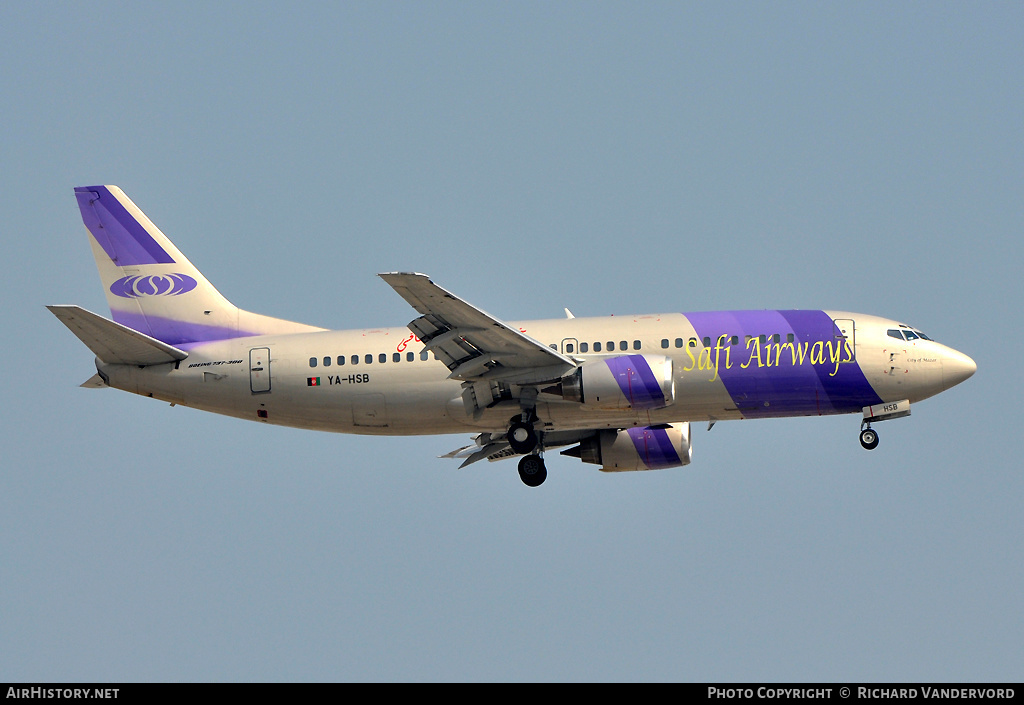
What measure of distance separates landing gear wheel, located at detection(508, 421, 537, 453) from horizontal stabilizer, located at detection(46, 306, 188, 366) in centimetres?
1085

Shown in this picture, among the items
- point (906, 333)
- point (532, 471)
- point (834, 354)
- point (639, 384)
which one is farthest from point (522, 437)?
point (906, 333)

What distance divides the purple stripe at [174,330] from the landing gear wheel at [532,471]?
10.0 meters

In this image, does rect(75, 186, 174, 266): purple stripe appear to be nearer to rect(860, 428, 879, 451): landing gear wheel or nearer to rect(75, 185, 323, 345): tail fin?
rect(75, 185, 323, 345): tail fin

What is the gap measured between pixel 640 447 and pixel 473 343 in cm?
912

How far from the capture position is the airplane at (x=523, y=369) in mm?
43188

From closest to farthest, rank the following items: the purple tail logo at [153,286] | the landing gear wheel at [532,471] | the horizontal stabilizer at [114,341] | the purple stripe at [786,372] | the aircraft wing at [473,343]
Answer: the aircraft wing at [473,343] → the horizontal stabilizer at [114,341] → the purple stripe at [786,372] → the landing gear wheel at [532,471] → the purple tail logo at [153,286]

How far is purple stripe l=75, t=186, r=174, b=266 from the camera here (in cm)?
4912

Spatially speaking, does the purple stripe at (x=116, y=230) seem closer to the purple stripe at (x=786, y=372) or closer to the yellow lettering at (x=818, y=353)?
the purple stripe at (x=786, y=372)

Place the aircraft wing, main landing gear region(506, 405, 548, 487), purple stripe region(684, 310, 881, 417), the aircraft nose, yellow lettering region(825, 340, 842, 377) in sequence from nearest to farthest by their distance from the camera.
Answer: the aircraft wing → purple stripe region(684, 310, 881, 417) → yellow lettering region(825, 340, 842, 377) → the aircraft nose → main landing gear region(506, 405, 548, 487)

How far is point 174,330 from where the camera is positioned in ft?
157

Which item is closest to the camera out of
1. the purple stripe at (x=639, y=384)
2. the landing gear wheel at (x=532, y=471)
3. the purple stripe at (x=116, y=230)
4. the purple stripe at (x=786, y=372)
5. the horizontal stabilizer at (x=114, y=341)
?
the purple stripe at (x=639, y=384)

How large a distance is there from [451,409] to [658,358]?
678cm

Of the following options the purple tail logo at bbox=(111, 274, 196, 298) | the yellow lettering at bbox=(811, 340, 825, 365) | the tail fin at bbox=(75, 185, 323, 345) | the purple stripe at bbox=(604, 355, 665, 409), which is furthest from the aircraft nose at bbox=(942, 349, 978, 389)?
the purple tail logo at bbox=(111, 274, 196, 298)

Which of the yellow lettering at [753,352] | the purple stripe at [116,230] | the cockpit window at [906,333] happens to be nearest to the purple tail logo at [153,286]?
the purple stripe at [116,230]
